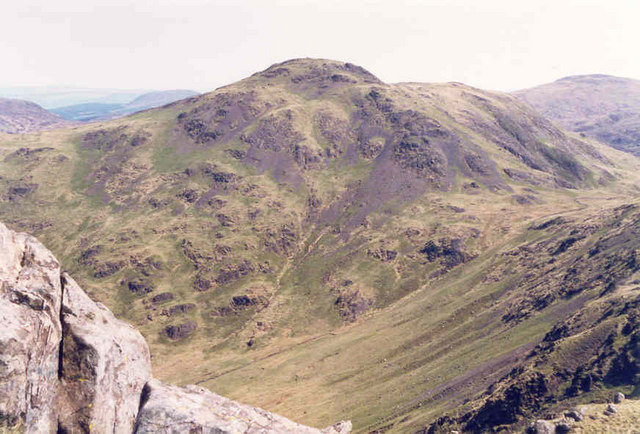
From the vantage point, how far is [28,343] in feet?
71.6

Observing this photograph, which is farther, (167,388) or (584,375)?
(584,375)

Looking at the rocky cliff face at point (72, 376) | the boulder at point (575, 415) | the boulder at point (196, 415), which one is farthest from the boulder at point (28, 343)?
the boulder at point (575, 415)

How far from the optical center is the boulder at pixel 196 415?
23.0 metres

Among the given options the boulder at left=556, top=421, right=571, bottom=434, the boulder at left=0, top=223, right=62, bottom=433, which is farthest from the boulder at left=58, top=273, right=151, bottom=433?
the boulder at left=556, top=421, right=571, bottom=434

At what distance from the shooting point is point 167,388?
85.5 feet

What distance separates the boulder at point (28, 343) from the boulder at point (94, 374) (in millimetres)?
648

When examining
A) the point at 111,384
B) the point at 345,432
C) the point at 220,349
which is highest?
the point at 111,384

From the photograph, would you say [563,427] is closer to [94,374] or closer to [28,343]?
[94,374]

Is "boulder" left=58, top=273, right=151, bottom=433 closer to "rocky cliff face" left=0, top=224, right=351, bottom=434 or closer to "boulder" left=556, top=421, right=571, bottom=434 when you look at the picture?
"rocky cliff face" left=0, top=224, right=351, bottom=434

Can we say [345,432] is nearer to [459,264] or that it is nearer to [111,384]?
[111,384]

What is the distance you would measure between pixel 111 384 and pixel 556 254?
526 feet

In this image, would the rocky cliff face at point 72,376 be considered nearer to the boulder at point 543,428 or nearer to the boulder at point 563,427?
the boulder at point 543,428

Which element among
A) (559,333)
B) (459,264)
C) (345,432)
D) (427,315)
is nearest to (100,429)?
(345,432)

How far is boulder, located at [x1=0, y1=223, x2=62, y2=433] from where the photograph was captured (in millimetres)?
20688
